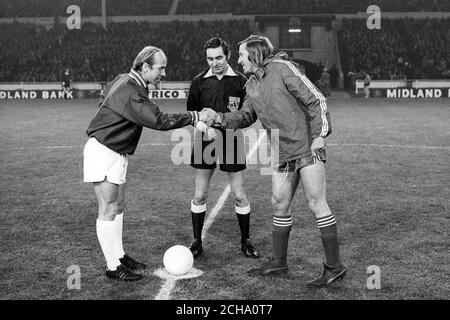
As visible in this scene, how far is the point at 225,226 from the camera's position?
23.9ft

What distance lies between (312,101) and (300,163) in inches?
22.8

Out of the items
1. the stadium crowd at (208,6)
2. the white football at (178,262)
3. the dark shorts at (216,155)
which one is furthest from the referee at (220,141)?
the stadium crowd at (208,6)

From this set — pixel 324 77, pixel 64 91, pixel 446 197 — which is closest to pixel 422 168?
pixel 446 197

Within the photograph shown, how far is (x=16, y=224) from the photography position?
7418 mm

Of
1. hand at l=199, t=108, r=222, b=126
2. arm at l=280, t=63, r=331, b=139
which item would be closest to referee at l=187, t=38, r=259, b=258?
hand at l=199, t=108, r=222, b=126

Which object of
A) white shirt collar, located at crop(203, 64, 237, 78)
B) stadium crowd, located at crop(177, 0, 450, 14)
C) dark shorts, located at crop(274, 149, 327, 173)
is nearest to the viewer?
dark shorts, located at crop(274, 149, 327, 173)

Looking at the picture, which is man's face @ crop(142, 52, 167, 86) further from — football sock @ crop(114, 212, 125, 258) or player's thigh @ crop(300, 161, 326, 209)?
player's thigh @ crop(300, 161, 326, 209)

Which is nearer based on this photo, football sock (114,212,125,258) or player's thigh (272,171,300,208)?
player's thigh (272,171,300,208)

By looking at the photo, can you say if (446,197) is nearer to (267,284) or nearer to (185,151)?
(267,284)

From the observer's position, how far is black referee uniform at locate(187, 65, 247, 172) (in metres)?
6.08

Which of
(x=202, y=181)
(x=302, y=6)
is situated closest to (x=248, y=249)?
(x=202, y=181)

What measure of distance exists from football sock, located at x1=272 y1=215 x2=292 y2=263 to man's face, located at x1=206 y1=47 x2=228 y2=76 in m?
1.63

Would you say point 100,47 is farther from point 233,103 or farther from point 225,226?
point 233,103

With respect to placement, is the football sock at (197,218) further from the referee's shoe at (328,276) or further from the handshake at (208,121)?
the referee's shoe at (328,276)
